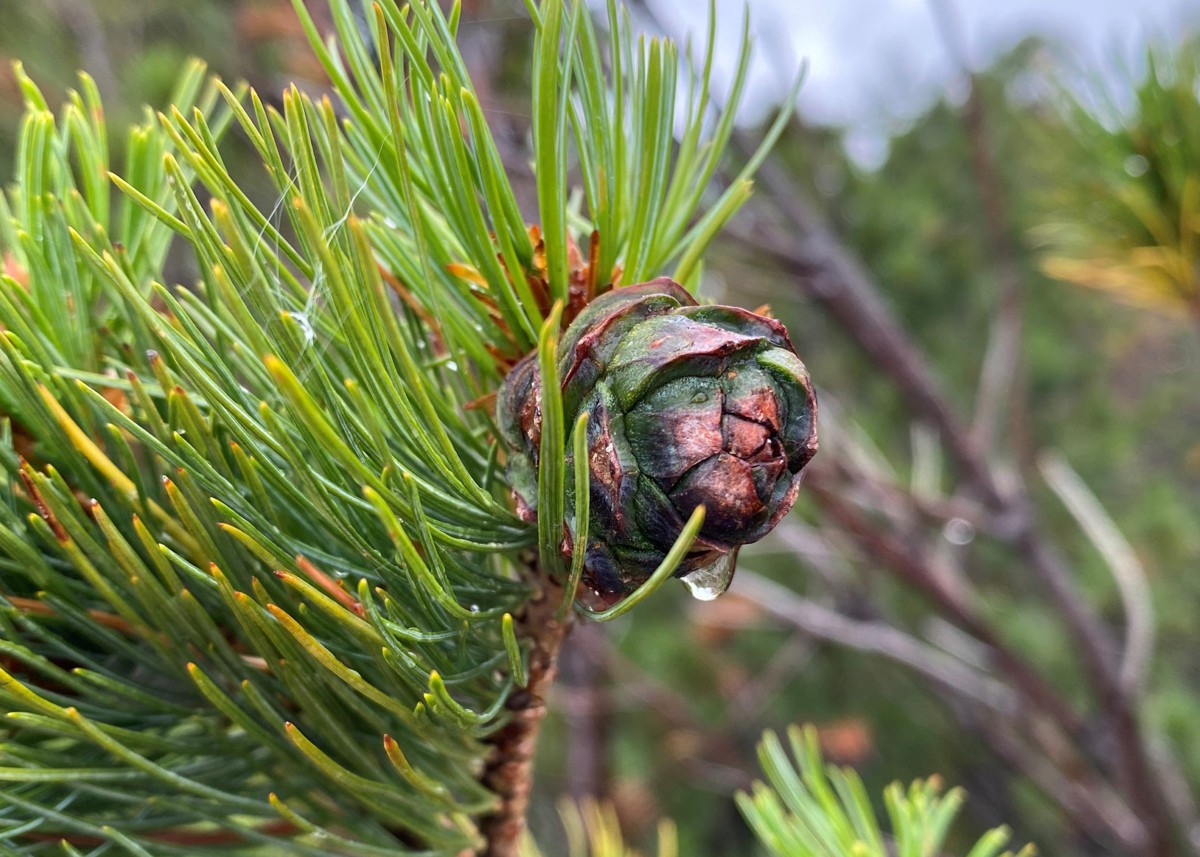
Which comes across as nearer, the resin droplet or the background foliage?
the resin droplet

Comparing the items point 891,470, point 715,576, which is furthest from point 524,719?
point 891,470

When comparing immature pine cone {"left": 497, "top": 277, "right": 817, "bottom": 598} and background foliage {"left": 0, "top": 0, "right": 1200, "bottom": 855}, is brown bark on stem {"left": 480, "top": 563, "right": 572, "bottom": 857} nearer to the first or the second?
immature pine cone {"left": 497, "top": 277, "right": 817, "bottom": 598}

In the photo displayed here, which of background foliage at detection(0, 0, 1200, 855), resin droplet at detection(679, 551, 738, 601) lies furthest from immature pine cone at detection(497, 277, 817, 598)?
background foliage at detection(0, 0, 1200, 855)

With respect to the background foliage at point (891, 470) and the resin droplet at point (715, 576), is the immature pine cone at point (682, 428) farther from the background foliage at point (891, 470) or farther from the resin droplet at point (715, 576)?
the background foliage at point (891, 470)

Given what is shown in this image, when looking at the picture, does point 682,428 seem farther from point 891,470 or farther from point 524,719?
point 891,470

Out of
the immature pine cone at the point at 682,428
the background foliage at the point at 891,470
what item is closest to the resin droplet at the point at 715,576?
the immature pine cone at the point at 682,428
